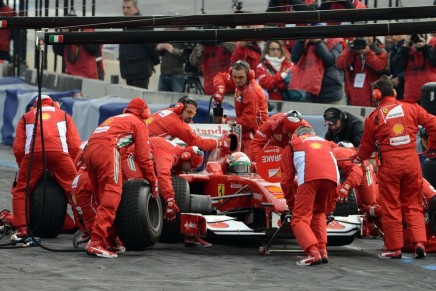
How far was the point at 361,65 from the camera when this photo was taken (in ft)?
59.7

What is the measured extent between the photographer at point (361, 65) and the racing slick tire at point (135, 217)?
5857 millimetres

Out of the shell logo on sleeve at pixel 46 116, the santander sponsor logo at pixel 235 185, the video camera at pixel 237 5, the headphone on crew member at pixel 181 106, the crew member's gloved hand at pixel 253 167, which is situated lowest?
the santander sponsor logo at pixel 235 185

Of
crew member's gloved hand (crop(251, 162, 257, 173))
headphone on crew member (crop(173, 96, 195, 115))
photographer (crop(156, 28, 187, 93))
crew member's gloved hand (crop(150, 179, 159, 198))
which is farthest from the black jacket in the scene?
photographer (crop(156, 28, 187, 93))

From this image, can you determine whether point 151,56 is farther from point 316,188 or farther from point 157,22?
point 316,188

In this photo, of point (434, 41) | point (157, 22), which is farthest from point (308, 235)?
point (434, 41)

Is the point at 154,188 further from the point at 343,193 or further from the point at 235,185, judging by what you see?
the point at 343,193

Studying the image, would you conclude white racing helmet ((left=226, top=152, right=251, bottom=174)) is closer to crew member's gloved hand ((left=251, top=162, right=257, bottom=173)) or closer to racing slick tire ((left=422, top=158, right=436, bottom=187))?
crew member's gloved hand ((left=251, top=162, right=257, bottom=173))

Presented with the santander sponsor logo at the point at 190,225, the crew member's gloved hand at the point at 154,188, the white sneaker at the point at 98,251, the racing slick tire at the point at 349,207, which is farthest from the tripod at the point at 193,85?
the white sneaker at the point at 98,251

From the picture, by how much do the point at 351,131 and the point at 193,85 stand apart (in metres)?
6.33

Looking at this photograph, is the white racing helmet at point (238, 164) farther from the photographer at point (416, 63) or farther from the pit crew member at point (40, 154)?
the photographer at point (416, 63)

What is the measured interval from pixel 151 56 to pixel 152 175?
9.03 meters

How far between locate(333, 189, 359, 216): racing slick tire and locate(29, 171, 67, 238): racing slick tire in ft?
9.57

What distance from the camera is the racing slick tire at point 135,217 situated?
12.8 meters

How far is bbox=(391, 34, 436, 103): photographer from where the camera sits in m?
17.2
